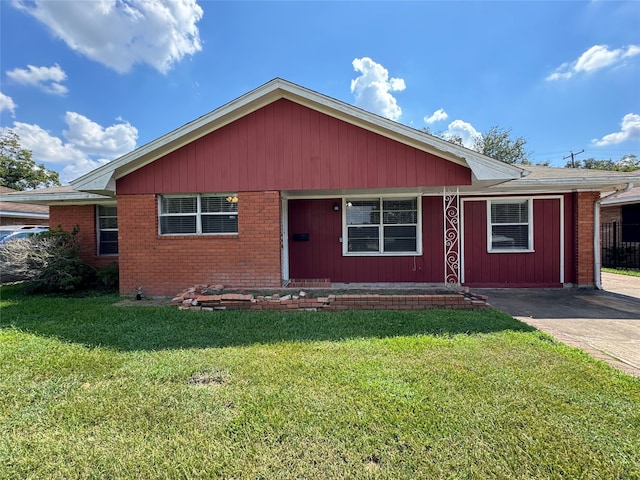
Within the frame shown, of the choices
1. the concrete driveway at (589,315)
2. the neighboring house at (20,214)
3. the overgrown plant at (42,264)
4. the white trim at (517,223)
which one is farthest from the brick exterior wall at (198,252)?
the neighboring house at (20,214)

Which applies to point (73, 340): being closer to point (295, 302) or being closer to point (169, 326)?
point (169, 326)

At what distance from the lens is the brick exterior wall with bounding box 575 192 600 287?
781 cm

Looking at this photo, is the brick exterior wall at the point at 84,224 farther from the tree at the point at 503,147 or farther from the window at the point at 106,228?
the tree at the point at 503,147

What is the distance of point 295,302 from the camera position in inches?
235

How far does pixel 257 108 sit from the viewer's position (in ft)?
22.8

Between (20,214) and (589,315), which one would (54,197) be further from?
(589,315)

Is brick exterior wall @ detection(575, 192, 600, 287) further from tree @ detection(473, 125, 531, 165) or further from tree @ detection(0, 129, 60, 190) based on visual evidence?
tree @ detection(0, 129, 60, 190)

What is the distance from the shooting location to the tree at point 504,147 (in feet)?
96.9

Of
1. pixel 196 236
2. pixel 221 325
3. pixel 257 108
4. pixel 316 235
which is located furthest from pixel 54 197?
pixel 316 235

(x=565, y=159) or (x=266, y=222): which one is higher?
(x=565, y=159)

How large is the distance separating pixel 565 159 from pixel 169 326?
5253 cm

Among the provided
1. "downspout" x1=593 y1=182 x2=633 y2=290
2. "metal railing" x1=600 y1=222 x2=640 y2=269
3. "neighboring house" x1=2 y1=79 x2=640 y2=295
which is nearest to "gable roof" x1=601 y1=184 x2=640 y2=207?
"metal railing" x1=600 y1=222 x2=640 y2=269

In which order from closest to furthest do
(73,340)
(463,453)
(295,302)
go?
(463,453), (73,340), (295,302)

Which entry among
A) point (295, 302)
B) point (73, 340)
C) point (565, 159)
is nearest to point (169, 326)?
point (73, 340)
